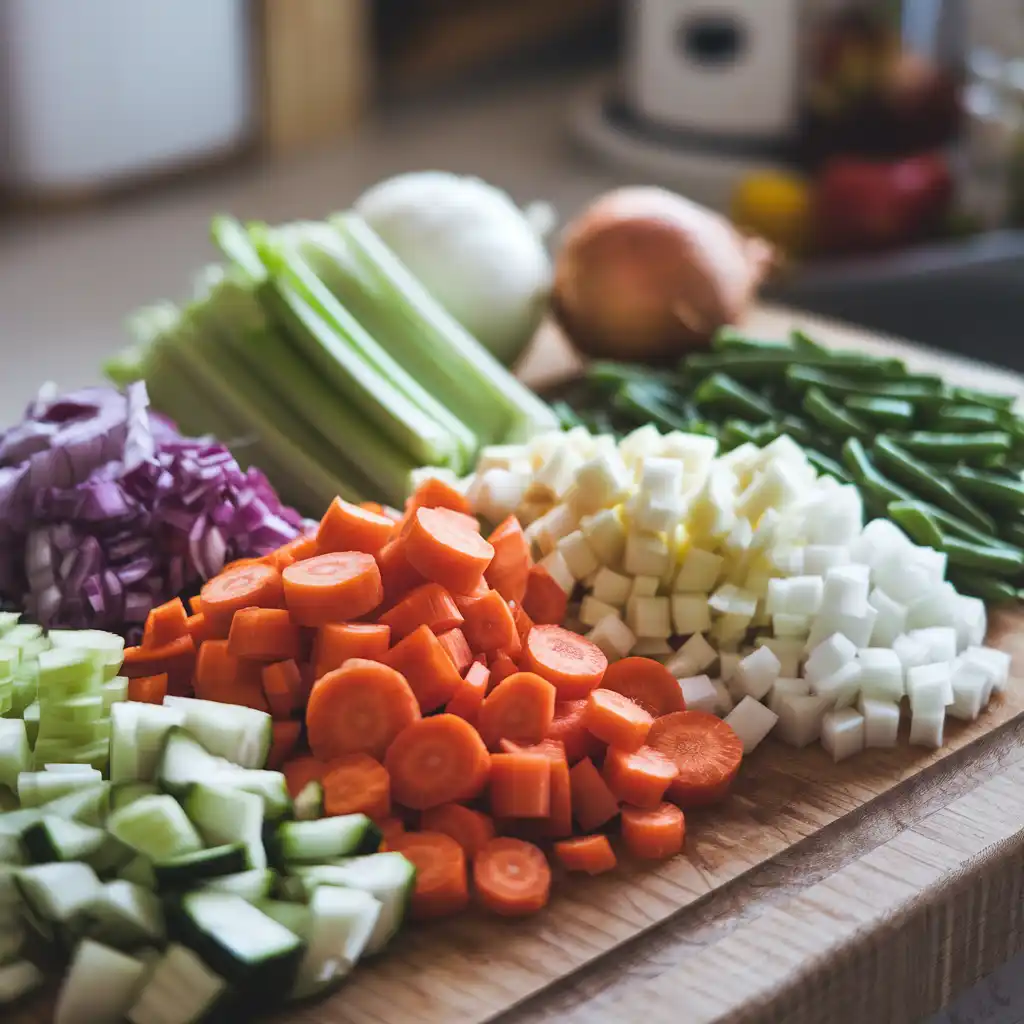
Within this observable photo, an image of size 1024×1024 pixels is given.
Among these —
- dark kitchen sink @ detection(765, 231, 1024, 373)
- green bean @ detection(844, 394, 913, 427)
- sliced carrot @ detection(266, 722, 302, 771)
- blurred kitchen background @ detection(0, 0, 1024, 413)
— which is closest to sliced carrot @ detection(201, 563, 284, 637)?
sliced carrot @ detection(266, 722, 302, 771)

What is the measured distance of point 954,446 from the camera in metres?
2.03

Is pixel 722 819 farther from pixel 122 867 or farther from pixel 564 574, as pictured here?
pixel 122 867

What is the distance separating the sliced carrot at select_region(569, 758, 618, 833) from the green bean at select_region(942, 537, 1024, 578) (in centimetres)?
66

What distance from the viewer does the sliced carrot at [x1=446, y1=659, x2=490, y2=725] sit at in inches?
59.4

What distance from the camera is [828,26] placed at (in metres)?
4.28

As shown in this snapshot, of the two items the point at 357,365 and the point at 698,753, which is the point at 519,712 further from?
the point at 357,365

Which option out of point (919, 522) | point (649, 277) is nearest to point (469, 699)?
point (919, 522)

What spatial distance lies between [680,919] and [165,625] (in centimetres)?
66

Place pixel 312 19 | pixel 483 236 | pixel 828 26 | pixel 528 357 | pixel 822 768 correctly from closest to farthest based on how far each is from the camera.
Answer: pixel 822 768 → pixel 483 236 → pixel 528 357 → pixel 828 26 → pixel 312 19

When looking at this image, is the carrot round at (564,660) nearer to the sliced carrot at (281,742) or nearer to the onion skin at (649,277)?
the sliced carrot at (281,742)

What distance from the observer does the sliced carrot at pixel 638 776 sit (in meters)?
1.48

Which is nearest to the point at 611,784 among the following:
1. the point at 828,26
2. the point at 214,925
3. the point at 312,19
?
the point at 214,925

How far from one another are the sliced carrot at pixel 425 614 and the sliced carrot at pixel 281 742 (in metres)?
0.15

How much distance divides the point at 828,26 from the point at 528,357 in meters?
2.16
